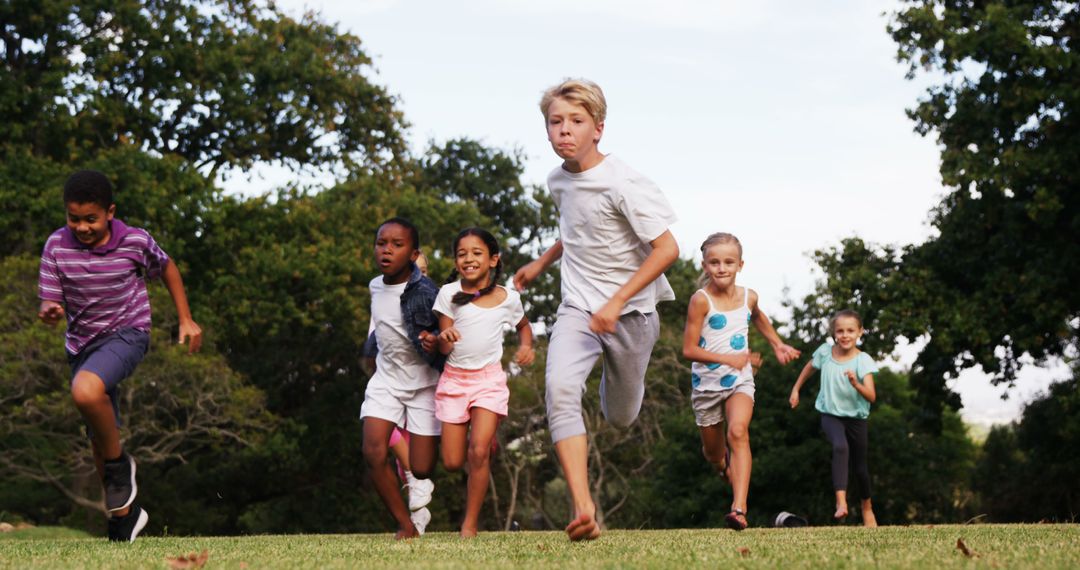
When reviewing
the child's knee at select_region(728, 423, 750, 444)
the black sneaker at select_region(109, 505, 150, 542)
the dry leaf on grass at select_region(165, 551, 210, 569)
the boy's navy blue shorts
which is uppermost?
the boy's navy blue shorts

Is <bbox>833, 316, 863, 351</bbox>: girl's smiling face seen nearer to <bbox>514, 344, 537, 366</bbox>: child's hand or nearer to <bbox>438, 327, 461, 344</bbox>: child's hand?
<bbox>514, 344, 537, 366</bbox>: child's hand

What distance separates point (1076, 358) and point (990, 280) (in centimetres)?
300

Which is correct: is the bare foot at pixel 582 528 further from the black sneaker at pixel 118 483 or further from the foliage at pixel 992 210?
the foliage at pixel 992 210

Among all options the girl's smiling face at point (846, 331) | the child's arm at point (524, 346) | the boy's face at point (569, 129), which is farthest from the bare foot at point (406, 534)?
the girl's smiling face at point (846, 331)

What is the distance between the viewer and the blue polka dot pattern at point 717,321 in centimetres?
912

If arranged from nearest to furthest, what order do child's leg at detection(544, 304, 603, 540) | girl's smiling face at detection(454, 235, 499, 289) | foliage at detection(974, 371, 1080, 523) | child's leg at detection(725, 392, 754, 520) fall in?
child's leg at detection(544, 304, 603, 540) < girl's smiling face at detection(454, 235, 499, 289) < child's leg at detection(725, 392, 754, 520) < foliage at detection(974, 371, 1080, 523)

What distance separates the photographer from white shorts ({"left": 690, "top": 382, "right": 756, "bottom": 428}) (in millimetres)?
9055

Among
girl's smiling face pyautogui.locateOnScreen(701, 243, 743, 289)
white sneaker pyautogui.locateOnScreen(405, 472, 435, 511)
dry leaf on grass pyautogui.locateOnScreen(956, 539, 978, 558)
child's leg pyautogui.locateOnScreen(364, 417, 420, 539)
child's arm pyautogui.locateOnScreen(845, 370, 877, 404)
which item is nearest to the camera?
dry leaf on grass pyautogui.locateOnScreen(956, 539, 978, 558)

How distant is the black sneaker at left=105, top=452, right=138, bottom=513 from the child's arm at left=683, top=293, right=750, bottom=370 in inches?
141

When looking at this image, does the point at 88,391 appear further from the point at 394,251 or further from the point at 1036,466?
the point at 1036,466

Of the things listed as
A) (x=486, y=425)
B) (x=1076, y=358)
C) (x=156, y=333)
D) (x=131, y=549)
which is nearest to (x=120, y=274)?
(x=131, y=549)

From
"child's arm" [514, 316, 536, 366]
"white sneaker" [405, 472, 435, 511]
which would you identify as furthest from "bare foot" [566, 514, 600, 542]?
"white sneaker" [405, 472, 435, 511]

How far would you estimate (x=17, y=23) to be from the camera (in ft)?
89.8

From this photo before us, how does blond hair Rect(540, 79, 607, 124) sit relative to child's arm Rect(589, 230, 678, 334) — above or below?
above
